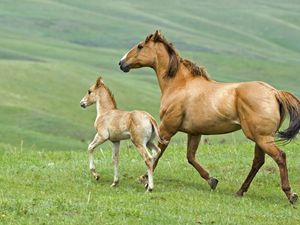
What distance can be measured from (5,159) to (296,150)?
274 inches

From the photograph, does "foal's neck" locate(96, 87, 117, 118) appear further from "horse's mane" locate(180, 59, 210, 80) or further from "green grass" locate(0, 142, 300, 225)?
"horse's mane" locate(180, 59, 210, 80)

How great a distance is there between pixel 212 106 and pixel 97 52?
124825 millimetres

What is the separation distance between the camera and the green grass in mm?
11891

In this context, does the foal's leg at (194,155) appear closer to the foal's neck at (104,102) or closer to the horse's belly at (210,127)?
the horse's belly at (210,127)

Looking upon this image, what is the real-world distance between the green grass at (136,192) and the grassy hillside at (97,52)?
129 feet

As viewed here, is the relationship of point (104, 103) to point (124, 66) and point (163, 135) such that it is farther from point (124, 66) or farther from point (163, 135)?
point (163, 135)

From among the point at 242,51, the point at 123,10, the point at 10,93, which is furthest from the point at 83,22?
the point at 10,93

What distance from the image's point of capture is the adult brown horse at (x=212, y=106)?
13992 millimetres

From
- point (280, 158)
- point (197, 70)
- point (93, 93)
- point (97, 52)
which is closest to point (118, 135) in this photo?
point (93, 93)

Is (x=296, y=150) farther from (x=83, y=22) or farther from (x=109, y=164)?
(x=83, y=22)

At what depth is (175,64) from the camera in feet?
51.5

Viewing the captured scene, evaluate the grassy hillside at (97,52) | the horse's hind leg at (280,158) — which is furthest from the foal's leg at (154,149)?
the grassy hillside at (97,52)

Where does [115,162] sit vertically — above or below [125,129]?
below

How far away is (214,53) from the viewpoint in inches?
5827
